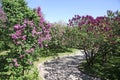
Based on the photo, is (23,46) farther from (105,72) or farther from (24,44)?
(105,72)

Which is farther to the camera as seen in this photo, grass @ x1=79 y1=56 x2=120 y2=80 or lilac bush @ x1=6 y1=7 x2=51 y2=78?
grass @ x1=79 y1=56 x2=120 y2=80

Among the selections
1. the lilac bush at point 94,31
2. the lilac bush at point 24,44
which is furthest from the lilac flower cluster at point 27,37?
the lilac bush at point 94,31

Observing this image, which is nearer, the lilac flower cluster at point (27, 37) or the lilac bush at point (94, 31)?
the lilac flower cluster at point (27, 37)

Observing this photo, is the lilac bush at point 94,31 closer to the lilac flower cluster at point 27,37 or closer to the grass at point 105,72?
the grass at point 105,72

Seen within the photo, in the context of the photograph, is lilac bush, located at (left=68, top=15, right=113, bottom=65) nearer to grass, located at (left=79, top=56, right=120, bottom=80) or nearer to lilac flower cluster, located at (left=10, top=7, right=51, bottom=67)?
grass, located at (left=79, top=56, right=120, bottom=80)

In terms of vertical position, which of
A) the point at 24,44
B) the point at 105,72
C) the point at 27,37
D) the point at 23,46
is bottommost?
the point at 105,72

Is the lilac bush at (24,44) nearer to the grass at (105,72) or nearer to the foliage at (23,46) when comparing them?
the foliage at (23,46)

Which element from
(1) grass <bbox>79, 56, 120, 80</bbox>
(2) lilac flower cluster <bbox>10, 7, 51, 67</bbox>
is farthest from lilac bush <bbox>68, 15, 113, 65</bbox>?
(2) lilac flower cluster <bbox>10, 7, 51, 67</bbox>

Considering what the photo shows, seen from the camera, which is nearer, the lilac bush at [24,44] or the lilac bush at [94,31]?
the lilac bush at [24,44]

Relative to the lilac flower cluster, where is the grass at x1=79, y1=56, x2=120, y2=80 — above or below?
below

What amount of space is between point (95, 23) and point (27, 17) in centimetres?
848

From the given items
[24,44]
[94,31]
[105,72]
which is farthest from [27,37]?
[105,72]

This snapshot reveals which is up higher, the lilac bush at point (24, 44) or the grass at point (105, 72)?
the lilac bush at point (24, 44)

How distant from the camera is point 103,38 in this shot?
2139 cm
